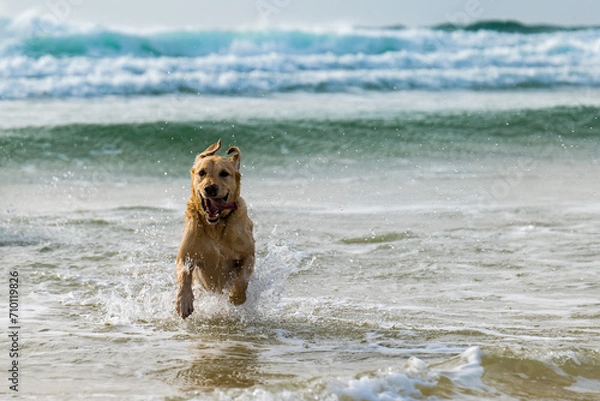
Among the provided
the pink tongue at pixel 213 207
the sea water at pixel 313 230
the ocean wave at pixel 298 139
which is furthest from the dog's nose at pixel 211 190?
the ocean wave at pixel 298 139

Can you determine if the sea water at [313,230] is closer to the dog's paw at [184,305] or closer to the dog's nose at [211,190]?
the dog's paw at [184,305]

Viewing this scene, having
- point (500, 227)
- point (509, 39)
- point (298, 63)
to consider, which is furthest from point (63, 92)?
point (509, 39)

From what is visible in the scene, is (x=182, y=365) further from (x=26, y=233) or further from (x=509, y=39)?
(x=509, y=39)

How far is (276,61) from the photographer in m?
22.4

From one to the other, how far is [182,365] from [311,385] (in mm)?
902

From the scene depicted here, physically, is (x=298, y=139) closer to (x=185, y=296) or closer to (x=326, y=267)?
(x=326, y=267)

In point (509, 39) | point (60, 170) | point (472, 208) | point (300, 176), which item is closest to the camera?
point (472, 208)

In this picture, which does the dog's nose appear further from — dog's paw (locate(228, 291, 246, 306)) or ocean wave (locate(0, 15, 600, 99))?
ocean wave (locate(0, 15, 600, 99))

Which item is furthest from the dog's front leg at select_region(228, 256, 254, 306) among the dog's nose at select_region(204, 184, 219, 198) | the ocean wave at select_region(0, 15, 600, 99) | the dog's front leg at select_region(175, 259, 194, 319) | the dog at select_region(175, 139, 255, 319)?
the ocean wave at select_region(0, 15, 600, 99)

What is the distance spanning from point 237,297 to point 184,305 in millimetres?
397

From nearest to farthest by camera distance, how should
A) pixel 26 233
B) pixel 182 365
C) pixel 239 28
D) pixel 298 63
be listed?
pixel 182 365
pixel 26 233
pixel 298 63
pixel 239 28

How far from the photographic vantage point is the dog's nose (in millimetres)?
5550

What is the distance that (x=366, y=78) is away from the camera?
2105cm

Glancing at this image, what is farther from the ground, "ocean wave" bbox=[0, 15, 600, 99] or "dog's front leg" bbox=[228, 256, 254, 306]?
"ocean wave" bbox=[0, 15, 600, 99]
